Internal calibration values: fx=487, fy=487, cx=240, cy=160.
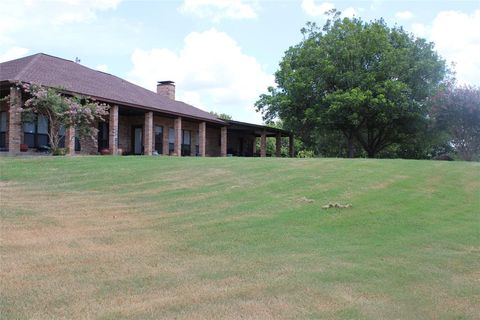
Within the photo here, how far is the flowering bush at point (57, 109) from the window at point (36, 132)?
62.5 inches

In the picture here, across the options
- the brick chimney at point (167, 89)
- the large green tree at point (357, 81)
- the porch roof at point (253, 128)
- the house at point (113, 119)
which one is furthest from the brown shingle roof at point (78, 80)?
the large green tree at point (357, 81)

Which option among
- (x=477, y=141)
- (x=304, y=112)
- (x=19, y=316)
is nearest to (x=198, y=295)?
(x=19, y=316)

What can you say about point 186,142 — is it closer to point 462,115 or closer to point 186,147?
point 186,147

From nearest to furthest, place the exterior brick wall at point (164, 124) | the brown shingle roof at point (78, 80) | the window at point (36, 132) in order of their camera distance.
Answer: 1. the brown shingle roof at point (78, 80)
2. the window at point (36, 132)
3. the exterior brick wall at point (164, 124)

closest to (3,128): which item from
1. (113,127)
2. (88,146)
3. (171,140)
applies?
(88,146)

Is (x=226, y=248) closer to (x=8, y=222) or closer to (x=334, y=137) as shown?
(x=8, y=222)

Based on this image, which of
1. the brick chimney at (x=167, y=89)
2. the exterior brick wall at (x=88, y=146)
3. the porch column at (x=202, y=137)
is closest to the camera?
the exterior brick wall at (x=88, y=146)

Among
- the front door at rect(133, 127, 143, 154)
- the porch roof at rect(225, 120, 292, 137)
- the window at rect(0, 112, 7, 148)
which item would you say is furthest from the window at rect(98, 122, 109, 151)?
the porch roof at rect(225, 120, 292, 137)

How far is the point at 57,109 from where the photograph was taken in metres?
18.4

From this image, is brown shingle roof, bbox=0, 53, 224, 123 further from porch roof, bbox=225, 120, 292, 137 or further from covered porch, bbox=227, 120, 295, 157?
covered porch, bbox=227, 120, 295, 157

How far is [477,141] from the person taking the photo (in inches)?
947

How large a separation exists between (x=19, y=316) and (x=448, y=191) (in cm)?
1005

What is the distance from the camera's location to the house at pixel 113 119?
20.1 m

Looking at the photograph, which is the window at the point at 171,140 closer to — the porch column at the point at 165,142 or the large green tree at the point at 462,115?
the porch column at the point at 165,142
